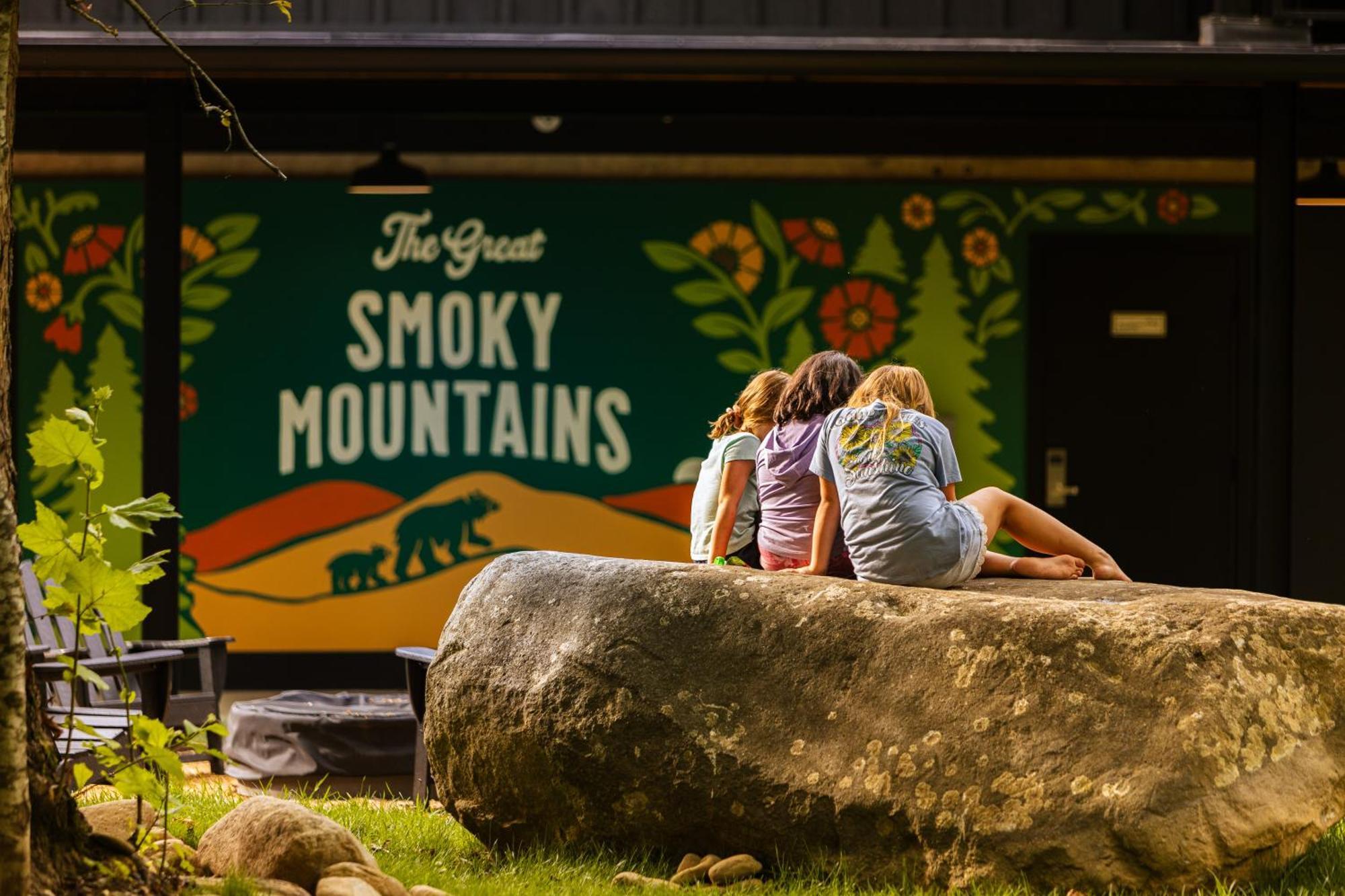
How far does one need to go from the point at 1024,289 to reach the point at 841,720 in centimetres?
637

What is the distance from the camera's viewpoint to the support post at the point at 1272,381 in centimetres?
689

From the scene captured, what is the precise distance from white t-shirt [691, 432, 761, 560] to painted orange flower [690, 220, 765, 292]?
410 centimetres

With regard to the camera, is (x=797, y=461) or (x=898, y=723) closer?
(x=898, y=723)

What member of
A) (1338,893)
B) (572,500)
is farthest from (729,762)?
(572,500)

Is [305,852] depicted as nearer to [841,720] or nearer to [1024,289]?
[841,720]

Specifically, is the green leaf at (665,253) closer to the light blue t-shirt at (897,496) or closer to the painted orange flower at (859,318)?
the painted orange flower at (859,318)

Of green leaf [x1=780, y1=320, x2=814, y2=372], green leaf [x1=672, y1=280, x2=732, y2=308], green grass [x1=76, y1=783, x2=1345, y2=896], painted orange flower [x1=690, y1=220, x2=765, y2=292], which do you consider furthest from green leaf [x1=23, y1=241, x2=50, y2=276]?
green grass [x1=76, y1=783, x2=1345, y2=896]

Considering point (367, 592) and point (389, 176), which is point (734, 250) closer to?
point (389, 176)

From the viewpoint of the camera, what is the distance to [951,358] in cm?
987

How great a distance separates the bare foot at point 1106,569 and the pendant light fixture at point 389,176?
5432 mm

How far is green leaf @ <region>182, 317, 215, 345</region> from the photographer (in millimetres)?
9844

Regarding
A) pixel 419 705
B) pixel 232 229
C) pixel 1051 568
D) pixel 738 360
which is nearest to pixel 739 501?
pixel 1051 568

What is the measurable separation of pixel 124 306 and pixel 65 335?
438 millimetres

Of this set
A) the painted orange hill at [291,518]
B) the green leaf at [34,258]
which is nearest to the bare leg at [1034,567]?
the painted orange hill at [291,518]
